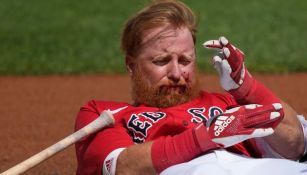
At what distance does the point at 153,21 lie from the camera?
4238 mm

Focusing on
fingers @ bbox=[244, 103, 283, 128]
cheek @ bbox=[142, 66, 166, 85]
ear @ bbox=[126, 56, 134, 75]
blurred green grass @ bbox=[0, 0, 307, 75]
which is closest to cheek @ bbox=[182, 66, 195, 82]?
cheek @ bbox=[142, 66, 166, 85]

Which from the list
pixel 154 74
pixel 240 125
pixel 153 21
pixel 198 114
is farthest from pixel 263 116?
pixel 153 21

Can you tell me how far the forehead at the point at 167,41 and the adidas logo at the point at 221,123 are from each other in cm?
59

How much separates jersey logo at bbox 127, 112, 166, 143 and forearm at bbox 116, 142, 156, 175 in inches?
10.7

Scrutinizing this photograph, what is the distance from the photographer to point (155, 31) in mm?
4203

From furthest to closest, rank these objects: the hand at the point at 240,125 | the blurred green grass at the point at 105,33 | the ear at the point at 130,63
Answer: the blurred green grass at the point at 105,33 → the ear at the point at 130,63 → the hand at the point at 240,125

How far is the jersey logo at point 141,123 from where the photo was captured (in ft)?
13.1

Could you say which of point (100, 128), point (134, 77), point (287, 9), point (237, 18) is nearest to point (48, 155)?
point (100, 128)

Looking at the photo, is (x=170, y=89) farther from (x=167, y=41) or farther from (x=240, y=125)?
(x=240, y=125)

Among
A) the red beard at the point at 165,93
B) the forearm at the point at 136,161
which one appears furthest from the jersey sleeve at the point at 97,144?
the red beard at the point at 165,93

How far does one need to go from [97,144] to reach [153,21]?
726 millimetres

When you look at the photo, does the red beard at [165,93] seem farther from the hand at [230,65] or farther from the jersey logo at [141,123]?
the hand at [230,65]

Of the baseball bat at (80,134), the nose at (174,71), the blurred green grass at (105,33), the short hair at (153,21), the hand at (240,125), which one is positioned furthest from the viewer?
the blurred green grass at (105,33)

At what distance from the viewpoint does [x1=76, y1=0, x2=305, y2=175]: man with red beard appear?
366cm
